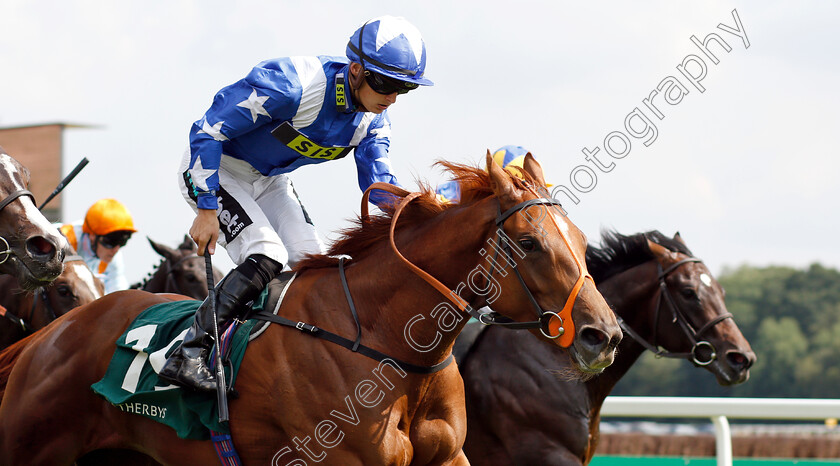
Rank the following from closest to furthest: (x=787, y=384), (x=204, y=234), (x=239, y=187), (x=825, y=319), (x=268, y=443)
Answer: (x=268, y=443)
(x=204, y=234)
(x=239, y=187)
(x=787, y=384)
(x=825, y=319)

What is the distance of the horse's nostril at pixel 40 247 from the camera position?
3.64 m

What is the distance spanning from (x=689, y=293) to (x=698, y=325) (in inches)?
7.3

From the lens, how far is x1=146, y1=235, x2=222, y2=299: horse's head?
7.29m

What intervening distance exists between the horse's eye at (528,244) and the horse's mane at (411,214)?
240 millimetres

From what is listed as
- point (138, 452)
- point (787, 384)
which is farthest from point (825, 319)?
point (138, 452)

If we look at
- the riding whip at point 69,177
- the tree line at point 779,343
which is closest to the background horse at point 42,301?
the riding whip at point 69,177

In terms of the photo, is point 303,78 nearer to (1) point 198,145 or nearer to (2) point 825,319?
(1) point 198,145

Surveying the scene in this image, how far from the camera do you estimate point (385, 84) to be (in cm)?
368

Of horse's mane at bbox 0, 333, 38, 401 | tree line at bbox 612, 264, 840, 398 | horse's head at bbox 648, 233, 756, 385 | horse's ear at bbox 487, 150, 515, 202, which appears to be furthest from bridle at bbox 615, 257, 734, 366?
tree line at bbox 612, 264, 840, 398

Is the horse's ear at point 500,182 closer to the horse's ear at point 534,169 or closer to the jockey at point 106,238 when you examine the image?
the horse's ear at point 534,169

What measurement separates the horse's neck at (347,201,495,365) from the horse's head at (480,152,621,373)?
0.12 m

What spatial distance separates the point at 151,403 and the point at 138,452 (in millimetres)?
526

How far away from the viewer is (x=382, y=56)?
11.9 ft

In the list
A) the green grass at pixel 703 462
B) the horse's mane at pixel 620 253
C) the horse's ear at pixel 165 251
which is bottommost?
the green grass at pixel 703 462
